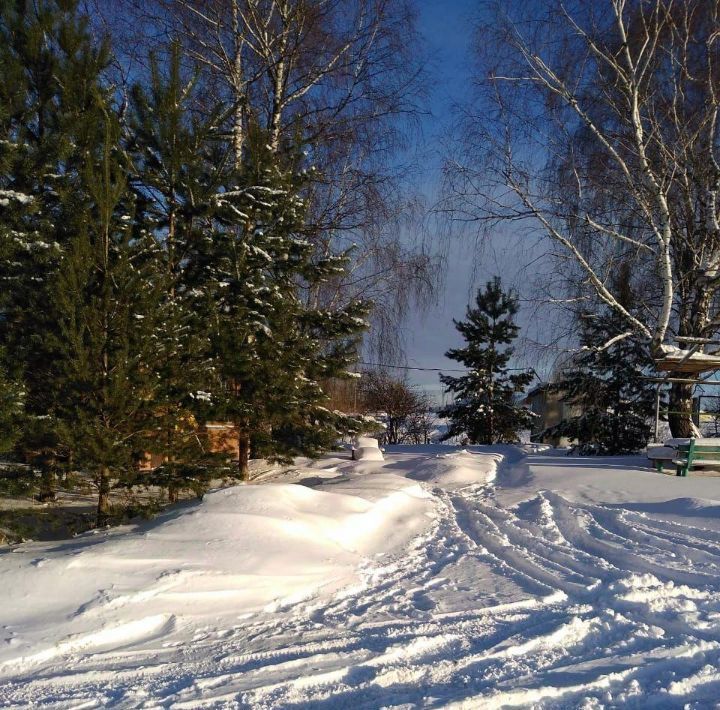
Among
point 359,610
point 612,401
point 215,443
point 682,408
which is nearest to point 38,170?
point 215,443

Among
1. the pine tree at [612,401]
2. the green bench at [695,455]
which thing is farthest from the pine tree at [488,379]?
the green bench at [695,455]

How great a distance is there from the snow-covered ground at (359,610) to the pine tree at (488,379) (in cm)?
1933

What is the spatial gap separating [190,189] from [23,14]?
291cm

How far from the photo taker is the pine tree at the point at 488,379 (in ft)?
91.2

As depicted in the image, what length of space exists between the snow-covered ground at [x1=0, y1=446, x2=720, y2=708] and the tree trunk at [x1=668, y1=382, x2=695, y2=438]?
22.8ft

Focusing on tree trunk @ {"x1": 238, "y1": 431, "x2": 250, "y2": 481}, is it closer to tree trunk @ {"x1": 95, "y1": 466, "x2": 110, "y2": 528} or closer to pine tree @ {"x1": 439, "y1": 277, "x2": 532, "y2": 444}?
tree trunk @ {"x1": 95, "y1": 466, "x2": 110, "y2": 528}

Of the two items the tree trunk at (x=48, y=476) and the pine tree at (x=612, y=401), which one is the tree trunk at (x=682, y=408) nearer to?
the pine tree at (x=612, y=401)

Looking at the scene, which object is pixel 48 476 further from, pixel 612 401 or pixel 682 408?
pixel 612 401

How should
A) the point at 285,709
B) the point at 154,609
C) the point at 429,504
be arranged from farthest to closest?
1. the point at 429,504
2. the point at 154,609
3. the point at 285,709

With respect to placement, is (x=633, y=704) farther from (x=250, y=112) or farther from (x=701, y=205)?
(x=701, y=205)

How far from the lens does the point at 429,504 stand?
1026 centimetres

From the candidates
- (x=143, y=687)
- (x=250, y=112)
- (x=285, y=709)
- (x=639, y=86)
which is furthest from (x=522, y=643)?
(x=639, y=86)

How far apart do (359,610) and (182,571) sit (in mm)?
1520

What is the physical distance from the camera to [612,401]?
2091 cm
